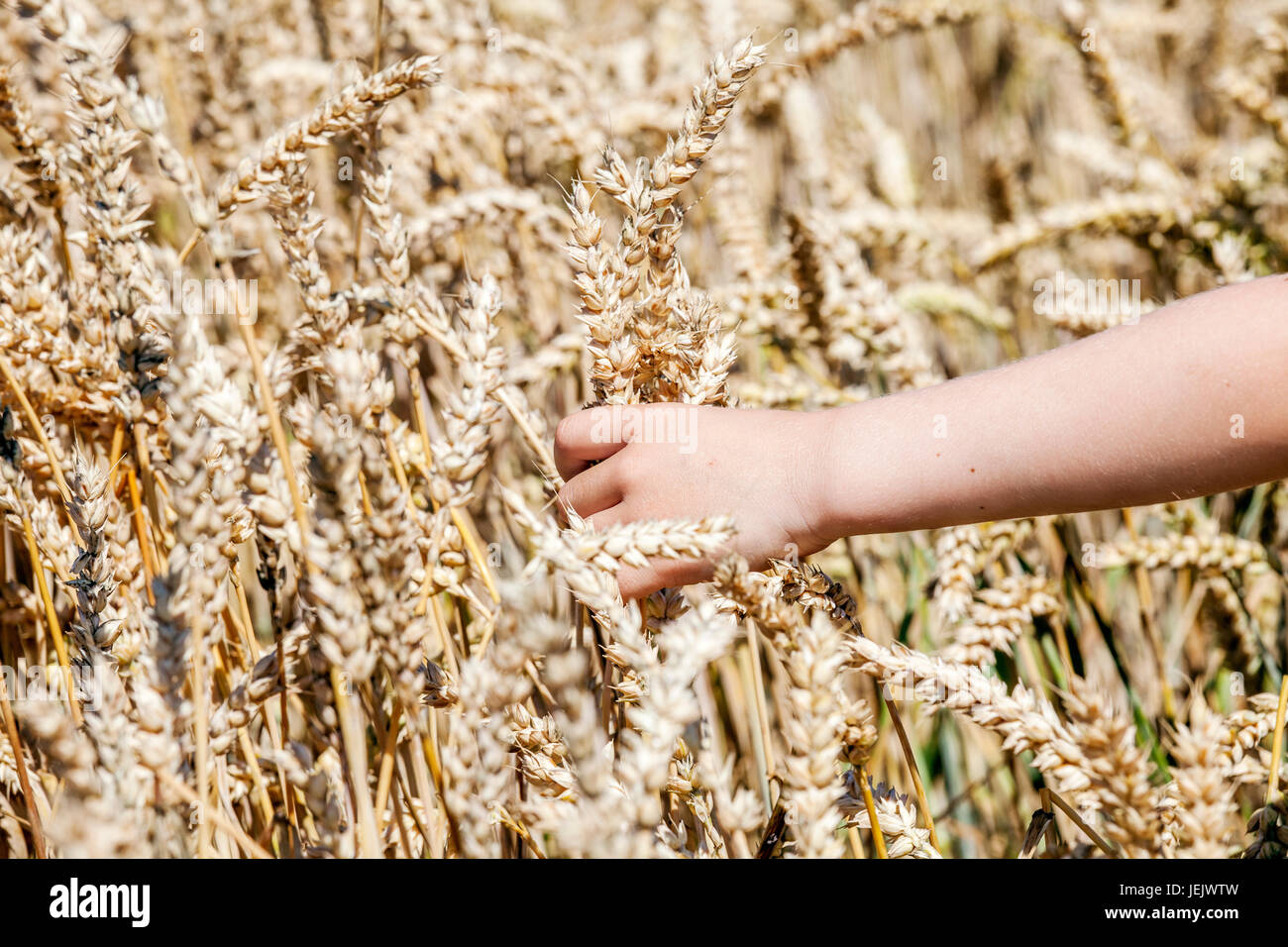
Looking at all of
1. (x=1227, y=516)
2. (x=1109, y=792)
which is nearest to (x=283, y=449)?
(x=1109, y=792)

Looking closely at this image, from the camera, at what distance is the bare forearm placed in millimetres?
443

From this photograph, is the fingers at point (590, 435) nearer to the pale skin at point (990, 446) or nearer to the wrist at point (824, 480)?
the pale skin at point (990, 446)

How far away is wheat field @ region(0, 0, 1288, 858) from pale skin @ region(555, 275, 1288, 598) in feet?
0.13

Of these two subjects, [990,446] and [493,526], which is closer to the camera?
[990,446]

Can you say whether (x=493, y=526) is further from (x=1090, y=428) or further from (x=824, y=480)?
(x=1090, y=428)

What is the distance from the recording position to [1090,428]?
477mm

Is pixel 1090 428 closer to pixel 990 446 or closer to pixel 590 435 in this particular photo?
pixel 990 446

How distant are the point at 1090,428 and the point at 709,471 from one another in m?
0.21

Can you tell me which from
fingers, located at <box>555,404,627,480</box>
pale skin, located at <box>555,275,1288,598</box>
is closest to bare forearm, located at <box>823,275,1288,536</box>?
pale skin, located at <box>555,275,1288,598</box>

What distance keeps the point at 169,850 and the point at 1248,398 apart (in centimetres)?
55

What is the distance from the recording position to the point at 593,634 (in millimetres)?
583

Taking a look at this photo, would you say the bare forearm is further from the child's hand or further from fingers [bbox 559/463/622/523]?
fingers [bbox 559/463/622/523]

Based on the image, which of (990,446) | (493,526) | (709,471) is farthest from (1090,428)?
(493,526)
